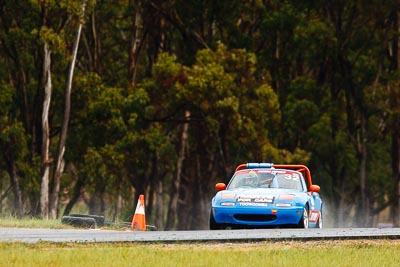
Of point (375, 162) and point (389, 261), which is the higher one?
point (375, 162)

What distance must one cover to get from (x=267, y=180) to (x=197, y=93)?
2280 cm

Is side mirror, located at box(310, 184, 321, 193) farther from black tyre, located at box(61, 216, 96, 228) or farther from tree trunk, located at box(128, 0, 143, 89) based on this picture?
tree trunk, located at box(128, 0, 143, 89)

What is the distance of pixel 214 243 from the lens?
665 inches

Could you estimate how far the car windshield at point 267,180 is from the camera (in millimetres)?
22594

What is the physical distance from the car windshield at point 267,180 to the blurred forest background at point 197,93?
2007 cm

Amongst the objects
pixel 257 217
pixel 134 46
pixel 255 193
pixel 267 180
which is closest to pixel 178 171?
pixel 134 46

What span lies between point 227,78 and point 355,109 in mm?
9858

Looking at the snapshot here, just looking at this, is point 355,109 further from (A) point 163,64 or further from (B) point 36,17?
(B) point 36,17

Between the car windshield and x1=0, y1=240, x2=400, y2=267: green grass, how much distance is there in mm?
5411

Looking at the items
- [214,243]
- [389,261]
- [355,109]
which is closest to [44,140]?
[355,109]

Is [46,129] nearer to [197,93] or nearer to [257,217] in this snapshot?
[197,93]

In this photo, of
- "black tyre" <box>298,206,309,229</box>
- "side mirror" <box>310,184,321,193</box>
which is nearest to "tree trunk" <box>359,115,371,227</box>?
"side mirror" <box>310,184,321,193</box>

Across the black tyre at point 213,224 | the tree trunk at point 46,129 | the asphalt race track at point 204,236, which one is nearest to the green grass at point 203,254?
the asphalt race track at point 204,236

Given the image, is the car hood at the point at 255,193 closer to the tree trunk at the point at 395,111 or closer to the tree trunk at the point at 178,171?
the tree trunk at the point at 395,111
